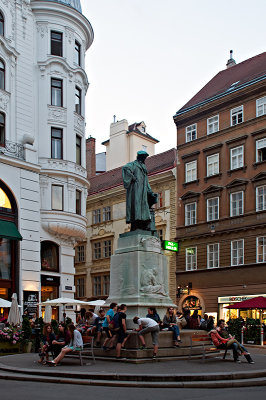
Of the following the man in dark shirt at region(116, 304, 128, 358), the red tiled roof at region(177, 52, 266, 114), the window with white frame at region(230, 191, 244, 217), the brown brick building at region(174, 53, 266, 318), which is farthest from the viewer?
the red tiled roof at region(177, 52, 266, 114)

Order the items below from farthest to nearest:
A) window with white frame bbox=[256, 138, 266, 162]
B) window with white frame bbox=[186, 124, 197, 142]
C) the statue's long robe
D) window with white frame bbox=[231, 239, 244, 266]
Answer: window with white frame bbox=[186, 124, 197, 142] < window with white frame bbox=[231, 239, 244, 266] < window with white frame bbox=[256, 138, 266, 162] < the statue's long robe

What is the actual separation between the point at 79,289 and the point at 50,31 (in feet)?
85.7

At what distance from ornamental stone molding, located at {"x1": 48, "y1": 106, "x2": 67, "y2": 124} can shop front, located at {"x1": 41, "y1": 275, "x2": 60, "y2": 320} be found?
8.40m

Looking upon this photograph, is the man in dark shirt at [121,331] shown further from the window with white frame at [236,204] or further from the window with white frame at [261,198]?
the window with white frame at [236,204]

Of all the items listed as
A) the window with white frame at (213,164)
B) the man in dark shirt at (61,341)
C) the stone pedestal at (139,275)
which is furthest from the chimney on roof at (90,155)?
the man in dark shirt at (61,341)

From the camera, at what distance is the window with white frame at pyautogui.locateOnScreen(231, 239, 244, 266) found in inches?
1501

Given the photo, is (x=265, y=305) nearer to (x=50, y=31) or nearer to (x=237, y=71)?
(x=50, y=31)

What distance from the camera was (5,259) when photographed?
28.3 m

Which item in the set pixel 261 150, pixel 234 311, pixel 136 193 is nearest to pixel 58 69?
pixel 261 150

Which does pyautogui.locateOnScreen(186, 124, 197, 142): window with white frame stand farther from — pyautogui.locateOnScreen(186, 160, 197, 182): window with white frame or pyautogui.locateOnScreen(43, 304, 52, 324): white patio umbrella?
pyautogui.locateOnScreen(43, 304, 52, 324): white patio umbrella

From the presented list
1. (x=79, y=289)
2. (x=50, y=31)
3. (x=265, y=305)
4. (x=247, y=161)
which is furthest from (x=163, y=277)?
(x=79, y=289)

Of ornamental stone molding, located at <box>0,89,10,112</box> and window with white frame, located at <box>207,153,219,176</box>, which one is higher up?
ornamental stone molding, located at <box>0,89,10,112</box>

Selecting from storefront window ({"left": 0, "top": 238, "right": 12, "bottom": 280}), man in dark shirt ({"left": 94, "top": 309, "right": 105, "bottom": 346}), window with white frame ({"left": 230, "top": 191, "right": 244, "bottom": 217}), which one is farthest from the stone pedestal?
window with white frame ({"left": 230, "top": 191, "right": 244, "bottom": 217})

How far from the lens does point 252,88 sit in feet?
128
